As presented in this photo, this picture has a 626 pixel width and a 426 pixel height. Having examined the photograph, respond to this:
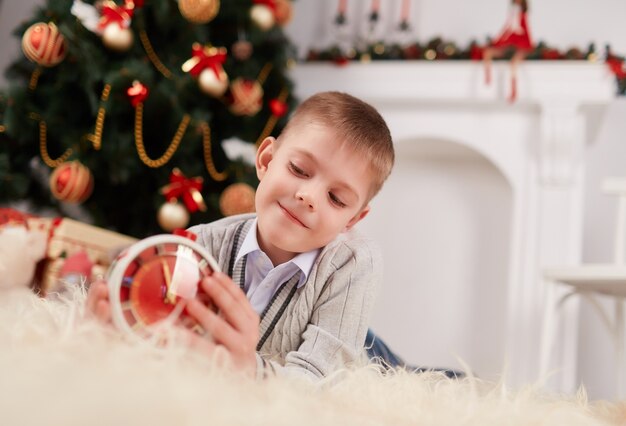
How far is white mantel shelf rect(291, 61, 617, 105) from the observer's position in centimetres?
247

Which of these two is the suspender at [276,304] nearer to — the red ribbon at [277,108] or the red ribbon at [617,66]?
the red ribbon at [277,108]

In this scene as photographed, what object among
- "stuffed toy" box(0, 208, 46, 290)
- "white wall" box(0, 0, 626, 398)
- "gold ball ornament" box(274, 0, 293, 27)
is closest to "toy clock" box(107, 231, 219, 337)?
"stuffed toy" box(0, 208, 46, 290)

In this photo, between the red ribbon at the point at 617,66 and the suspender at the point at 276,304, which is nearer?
the suspender at the point at 276,304

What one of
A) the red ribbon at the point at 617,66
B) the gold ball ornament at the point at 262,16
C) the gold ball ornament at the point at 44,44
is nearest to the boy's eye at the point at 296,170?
the gold ball ornament at the point at 44,44

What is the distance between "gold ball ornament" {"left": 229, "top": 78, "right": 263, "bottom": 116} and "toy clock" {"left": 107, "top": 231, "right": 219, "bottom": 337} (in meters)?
1.66

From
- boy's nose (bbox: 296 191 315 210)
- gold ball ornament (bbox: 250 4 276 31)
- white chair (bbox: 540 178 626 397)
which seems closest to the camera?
boy's nose (bbox: 296 191 315 210)

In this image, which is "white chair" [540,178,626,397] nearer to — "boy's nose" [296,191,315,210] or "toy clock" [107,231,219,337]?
"boy's nose" [296,191,315,210]

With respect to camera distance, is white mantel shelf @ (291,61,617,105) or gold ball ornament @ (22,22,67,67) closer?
gold ball ornament @ (22,22,67,67)

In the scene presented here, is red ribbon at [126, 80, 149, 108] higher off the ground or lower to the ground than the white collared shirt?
higher

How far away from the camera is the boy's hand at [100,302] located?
1.76 ft

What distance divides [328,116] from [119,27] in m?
1.38

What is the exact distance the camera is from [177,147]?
2141mm

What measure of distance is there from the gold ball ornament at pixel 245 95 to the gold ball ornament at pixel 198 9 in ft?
0.73

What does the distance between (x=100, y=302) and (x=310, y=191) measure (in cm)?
32
